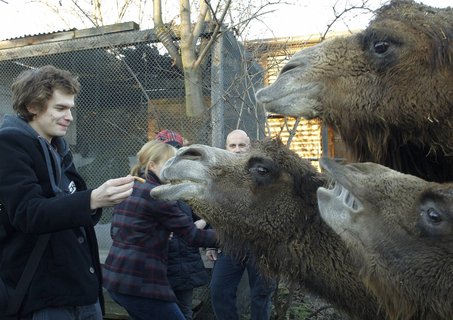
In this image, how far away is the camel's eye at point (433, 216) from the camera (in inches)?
89.9

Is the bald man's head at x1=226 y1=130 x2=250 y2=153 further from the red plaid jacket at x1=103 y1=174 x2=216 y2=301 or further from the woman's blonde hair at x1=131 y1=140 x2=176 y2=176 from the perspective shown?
the red plaid jacket at x1=103 y1=174 x2=216 y2=301

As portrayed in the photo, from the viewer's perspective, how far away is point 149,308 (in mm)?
4469

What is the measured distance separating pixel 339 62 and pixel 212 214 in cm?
144

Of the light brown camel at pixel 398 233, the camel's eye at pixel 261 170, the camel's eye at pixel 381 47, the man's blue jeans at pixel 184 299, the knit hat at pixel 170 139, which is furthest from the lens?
the man's blue jeans at pixel 184 299

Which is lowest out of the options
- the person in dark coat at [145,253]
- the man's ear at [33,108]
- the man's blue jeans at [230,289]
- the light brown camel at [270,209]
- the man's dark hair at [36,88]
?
the man's blue jeans at [230,289]

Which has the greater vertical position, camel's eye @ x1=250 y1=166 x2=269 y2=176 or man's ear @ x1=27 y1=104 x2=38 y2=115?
man's ear @ x1=27 y1=104 x2=38 y2=115

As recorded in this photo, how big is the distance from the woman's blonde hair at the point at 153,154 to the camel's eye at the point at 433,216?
2822mm

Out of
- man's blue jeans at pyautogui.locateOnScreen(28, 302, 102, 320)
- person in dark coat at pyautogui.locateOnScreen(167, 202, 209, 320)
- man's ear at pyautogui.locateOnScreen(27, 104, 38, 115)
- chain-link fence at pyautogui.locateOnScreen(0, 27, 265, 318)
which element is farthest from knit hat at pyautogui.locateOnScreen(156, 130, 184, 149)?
man's blue jeans at pyautogui.locateOnScreen(28, 302, 102, 320)

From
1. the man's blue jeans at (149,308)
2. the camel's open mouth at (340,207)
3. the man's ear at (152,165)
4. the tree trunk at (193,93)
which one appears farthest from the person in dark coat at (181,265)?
the camel's open mouth at (340,207)

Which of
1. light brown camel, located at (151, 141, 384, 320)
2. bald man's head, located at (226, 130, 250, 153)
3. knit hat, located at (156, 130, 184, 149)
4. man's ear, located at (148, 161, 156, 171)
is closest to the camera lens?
light brown camel, located at (151, 141, 384, 320)

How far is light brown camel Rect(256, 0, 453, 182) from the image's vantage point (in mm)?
2398

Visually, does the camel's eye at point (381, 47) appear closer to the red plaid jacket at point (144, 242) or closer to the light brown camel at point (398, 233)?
the light brown camel at point (398, 233)

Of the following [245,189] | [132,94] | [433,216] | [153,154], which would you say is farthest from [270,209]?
[132,94]

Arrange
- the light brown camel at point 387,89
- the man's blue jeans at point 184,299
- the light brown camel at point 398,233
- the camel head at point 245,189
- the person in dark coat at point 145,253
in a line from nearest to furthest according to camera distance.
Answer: the light brown camel at point 398,233
the light brown camel at point 387,89
the camel head at point 245,189
the person in dark coat at point 145,253
the man's blue jeans at point 184,299
